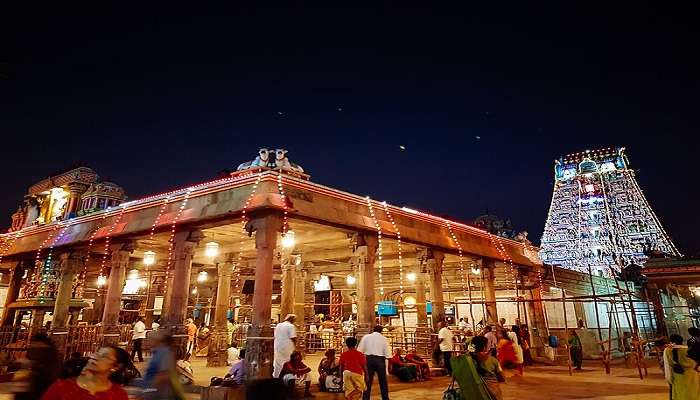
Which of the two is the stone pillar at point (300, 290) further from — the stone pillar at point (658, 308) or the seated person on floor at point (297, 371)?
the stone pillar at point (658, 308)

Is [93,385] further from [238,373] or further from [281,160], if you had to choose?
[281,160]

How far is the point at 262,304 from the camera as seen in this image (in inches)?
414

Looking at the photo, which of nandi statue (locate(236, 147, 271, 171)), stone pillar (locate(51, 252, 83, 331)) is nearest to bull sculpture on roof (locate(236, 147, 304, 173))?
nandi statue (locate(236, 147, 271, 171))

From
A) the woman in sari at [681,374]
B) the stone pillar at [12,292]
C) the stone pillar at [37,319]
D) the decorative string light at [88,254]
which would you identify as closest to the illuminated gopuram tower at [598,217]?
the woman in sari at [681,374]

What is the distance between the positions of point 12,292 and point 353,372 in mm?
17149

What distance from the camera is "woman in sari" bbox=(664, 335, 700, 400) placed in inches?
302

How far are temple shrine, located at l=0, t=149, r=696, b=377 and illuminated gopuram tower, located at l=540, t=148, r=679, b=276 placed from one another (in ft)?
95.7

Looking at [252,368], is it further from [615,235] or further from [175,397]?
[615,235]

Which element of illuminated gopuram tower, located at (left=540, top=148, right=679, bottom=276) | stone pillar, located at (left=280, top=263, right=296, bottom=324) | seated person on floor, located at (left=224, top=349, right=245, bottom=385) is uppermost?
illuminated gopuram tower, located at (left=540, top=148, right=679, bottom=276)

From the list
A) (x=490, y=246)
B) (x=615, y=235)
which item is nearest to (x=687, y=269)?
(x=490, y=246)

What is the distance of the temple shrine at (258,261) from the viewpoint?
38.2 feet

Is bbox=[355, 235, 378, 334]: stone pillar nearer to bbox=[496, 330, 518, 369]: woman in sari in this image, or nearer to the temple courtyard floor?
the temple courtyard floor

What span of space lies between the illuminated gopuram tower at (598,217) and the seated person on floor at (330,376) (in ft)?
158

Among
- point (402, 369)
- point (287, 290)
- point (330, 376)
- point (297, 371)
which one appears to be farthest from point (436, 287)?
point (297, 371)
